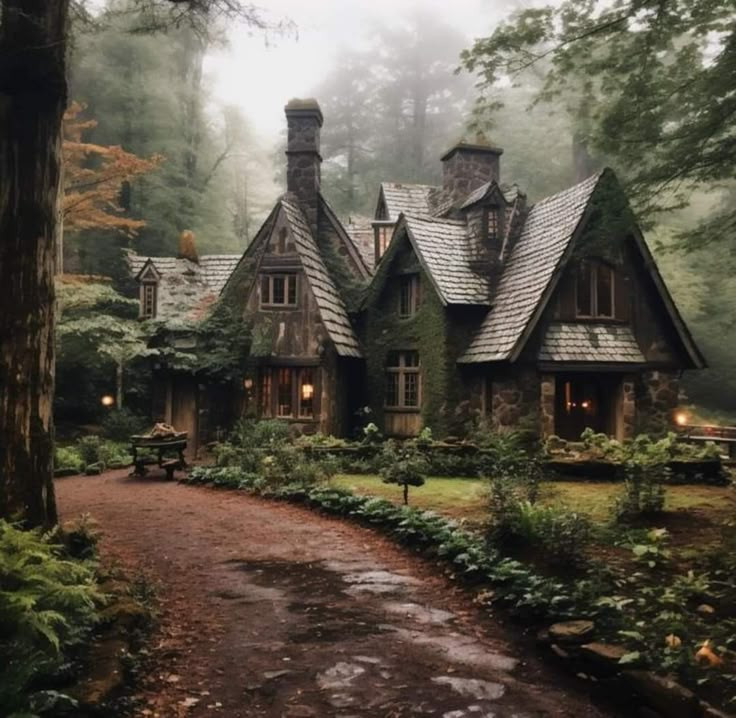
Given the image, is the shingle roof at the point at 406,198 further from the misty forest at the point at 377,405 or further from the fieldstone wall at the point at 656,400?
the fieldstone wall at the point at 656,400

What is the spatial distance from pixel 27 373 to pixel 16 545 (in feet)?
7.03

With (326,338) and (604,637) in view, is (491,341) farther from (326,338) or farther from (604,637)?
(604,637)

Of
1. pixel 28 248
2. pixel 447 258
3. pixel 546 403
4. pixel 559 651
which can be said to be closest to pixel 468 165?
pixel 447 258

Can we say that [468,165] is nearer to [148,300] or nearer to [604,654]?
[148,300]

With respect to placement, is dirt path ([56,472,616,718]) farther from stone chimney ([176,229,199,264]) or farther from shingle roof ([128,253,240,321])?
stone chimney ([176,229,199,264])

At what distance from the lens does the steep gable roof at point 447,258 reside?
18.4 m

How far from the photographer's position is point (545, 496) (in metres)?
10.2

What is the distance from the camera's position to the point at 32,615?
3.83 meters

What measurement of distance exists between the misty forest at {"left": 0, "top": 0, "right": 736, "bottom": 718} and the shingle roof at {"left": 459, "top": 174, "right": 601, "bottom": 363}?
0.12 m

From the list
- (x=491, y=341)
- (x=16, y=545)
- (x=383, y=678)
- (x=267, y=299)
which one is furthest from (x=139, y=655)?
(x=267, y=299)

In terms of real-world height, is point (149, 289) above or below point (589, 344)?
above

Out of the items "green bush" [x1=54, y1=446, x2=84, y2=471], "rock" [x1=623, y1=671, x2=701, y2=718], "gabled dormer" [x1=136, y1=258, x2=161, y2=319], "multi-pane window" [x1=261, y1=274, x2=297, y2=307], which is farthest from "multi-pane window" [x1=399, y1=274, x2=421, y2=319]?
"rock" [x1=623, y1=671, x2=701, y2=718]

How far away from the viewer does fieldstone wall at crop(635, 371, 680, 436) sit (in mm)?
17328

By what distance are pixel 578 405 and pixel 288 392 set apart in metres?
9.05
